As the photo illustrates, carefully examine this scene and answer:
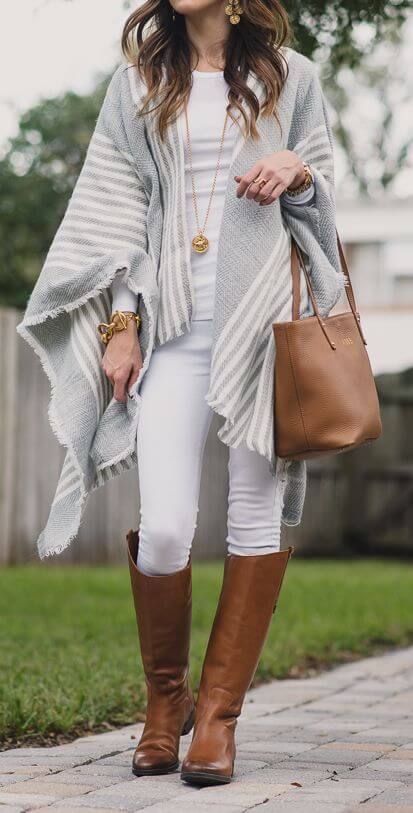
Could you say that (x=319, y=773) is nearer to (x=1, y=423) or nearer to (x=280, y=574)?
(x=280, y=574)

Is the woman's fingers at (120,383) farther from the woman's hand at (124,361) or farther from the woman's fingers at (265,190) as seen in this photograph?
the woman's fingers at (265,190)

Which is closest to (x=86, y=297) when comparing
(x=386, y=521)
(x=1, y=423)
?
(x=1, y=423)

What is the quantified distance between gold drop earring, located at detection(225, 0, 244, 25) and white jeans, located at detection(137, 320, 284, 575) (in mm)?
720

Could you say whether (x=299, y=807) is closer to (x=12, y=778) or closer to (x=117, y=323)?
(x=12, y=778)

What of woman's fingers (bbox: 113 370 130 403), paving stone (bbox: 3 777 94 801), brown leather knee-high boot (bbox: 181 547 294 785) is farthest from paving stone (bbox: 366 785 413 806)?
woman's fingers (bbox: 113 370 130 403)

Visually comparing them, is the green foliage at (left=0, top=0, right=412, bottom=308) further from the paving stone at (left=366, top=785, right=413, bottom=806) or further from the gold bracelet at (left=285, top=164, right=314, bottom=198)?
the paving stone at (left=366, top=785, right=413, bottom=806)

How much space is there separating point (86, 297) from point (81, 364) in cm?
17

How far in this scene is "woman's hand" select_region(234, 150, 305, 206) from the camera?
A: 9.61ft

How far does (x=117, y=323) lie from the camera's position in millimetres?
3156

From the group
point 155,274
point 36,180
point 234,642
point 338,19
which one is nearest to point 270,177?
point 155,274

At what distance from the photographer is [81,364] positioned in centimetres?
324

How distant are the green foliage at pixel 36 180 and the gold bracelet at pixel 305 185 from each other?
49.5 feet

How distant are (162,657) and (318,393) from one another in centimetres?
72

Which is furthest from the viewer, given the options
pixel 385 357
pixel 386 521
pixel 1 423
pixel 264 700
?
pixel 385 357
